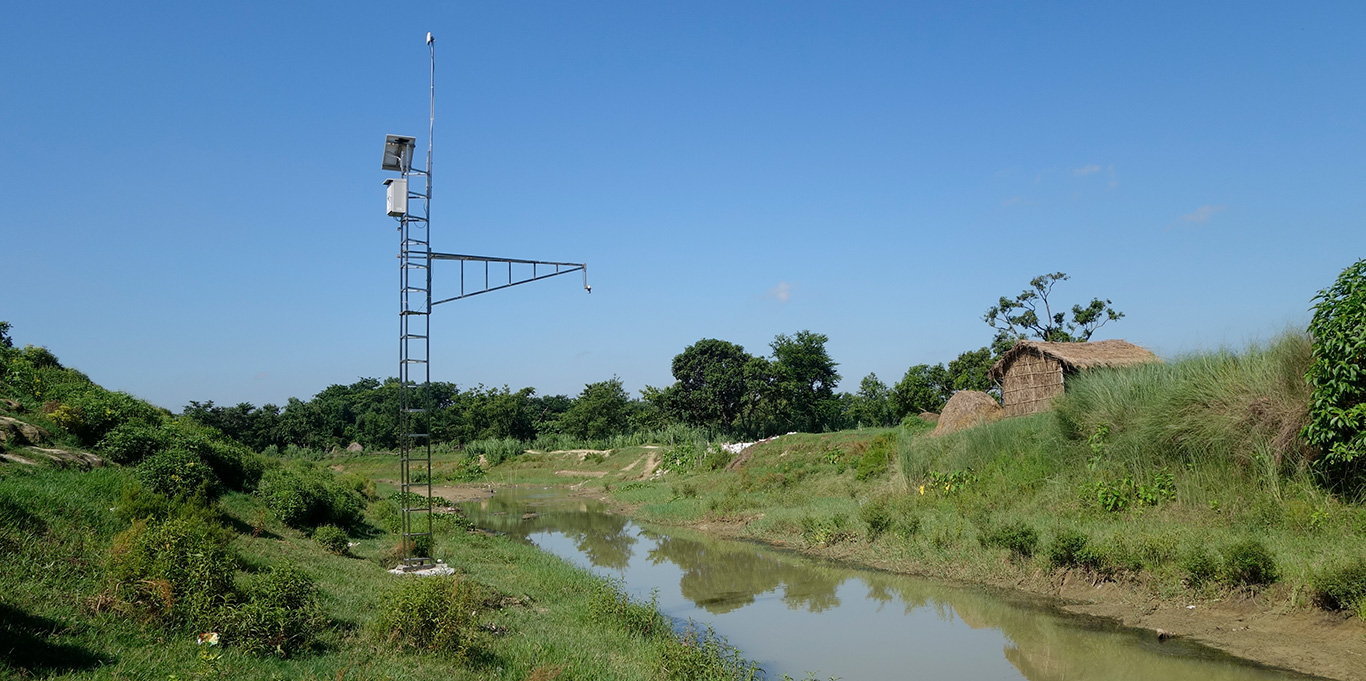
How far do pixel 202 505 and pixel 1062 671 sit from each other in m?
12.5

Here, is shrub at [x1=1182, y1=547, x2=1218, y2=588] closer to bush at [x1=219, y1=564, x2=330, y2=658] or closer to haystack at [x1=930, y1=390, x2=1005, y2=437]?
bush at [x1=219, y1=564, x2=330, y2=658]

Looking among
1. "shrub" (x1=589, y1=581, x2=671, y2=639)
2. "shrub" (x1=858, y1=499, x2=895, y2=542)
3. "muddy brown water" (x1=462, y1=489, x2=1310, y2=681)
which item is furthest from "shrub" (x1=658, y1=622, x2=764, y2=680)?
"shrub" (x1=858, y1=499, x2=895, y2=542)

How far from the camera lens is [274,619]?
747 cm

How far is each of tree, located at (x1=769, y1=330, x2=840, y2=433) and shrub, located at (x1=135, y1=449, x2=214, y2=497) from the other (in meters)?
46.7

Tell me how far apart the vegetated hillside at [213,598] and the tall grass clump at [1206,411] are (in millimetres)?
10172

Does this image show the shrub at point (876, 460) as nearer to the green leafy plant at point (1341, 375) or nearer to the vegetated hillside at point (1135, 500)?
the vegetated hillside at point (1135, 500)

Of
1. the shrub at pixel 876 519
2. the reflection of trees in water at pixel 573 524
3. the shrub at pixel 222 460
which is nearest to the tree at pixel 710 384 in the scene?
the reflection of trees in water at pixel 573 524

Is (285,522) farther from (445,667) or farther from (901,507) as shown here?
(901,507)

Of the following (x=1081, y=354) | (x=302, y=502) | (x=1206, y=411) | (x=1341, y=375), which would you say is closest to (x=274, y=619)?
(x=302, y=502)

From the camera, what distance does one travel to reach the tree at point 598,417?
226 feet

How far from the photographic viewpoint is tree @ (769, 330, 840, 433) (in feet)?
193

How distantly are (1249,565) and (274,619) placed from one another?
38.7 ft

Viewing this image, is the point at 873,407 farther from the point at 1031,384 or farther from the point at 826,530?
the point at 826,530

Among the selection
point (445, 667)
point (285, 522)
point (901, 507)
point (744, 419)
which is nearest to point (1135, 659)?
point (445, 667)
